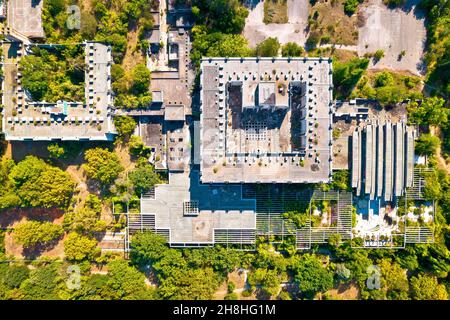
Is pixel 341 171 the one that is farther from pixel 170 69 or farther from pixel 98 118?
pixel 98 118

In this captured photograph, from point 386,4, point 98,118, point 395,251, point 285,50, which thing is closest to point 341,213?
point 395,251

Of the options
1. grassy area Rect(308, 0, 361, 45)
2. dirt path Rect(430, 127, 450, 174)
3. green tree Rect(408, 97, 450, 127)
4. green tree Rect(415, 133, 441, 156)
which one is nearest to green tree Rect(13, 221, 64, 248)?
grassy area Rect(308, 0, 361, 45)

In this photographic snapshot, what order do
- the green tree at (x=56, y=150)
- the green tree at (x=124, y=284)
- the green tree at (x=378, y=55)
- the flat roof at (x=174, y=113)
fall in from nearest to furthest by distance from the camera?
the green tree at (x=56, y=150) → the green tree at (x=124, y=284) → the flat roof at (x=174, y=113) → the green tree at (x=378, y=55)

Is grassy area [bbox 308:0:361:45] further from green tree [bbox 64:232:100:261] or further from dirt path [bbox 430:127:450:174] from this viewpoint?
green tree [bbox 64:232:100:261]

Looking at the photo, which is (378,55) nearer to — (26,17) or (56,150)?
(56,150)

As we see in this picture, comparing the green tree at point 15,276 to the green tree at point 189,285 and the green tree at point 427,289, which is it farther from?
the green tree at point 427,289

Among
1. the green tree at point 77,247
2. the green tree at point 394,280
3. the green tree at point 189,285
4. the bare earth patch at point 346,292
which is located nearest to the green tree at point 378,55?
the green tree at point 394,280
